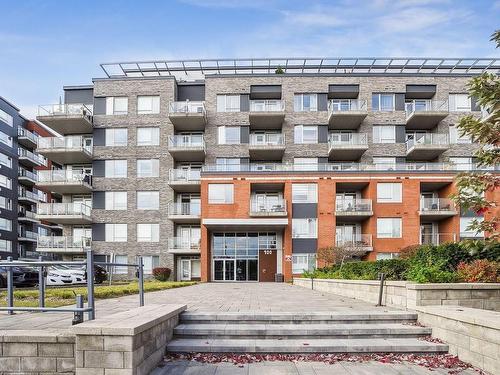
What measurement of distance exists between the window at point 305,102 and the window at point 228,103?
220 inches

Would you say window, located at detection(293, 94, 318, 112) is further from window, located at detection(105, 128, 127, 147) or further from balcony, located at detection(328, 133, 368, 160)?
window, located at detection(105, 128, 127, 147)

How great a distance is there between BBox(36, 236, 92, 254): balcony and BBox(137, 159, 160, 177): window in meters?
8.04

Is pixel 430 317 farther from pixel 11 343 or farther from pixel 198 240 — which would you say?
pixel 198 240

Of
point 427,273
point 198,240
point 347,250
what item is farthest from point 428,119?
point 427,273

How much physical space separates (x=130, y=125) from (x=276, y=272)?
1951 centimetres

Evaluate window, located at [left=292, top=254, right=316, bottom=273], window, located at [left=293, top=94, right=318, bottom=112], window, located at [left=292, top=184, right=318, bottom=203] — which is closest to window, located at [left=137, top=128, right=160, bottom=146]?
window, located at [left=293, top=94, right=318, bottom=112]

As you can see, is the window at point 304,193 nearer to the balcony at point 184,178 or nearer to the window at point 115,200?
the balcony at point 184,178

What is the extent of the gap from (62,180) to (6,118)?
90.5ft

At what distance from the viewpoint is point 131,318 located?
6.03m

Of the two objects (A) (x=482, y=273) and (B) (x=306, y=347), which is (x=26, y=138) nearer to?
(B) (x=306, y=347)

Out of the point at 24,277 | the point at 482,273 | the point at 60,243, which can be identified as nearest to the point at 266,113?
the point at 60,243

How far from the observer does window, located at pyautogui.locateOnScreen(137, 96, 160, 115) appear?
38312 millimetres

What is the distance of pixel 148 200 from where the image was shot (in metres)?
37.5

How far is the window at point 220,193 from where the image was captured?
1292 inches
